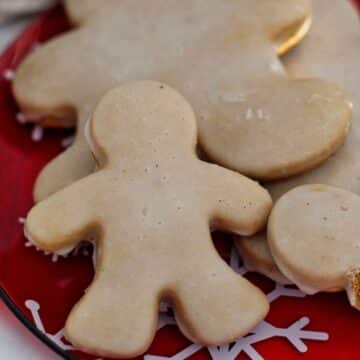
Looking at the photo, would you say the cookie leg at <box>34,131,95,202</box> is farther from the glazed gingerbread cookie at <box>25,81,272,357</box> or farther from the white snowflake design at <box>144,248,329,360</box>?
the white snowflake design at <box>144,248,329,360</box>

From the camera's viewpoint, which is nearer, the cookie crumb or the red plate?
the red plate

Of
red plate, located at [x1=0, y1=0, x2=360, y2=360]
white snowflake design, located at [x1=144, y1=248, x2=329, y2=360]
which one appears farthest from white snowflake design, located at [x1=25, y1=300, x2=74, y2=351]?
white snowflake design, located at [x1=144, y1=248, x2=329, y2=360]

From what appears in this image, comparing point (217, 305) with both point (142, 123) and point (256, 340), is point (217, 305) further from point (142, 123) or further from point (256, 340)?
point (142, 123)

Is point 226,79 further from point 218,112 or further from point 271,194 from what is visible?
point 271,194

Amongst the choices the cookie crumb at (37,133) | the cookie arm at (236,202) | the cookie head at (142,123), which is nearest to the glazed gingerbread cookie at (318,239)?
the cookie arm at (236,202)

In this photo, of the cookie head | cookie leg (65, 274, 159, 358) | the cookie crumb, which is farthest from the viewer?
the cookie crumb

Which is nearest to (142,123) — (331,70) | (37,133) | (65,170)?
(65,170)
